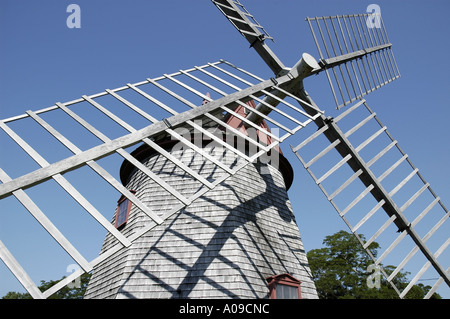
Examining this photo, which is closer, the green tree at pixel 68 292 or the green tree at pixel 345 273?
the green tree at pixel 345 273

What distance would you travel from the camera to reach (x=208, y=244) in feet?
20.1

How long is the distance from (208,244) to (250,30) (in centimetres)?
619

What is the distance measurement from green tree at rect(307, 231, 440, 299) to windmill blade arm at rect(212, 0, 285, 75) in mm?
19491

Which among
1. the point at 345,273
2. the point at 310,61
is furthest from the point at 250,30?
the point at 345,273

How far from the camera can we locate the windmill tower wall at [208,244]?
573 cm

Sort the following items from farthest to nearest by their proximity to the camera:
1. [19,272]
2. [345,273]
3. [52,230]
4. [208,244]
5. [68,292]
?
[68,292] → [345,273] → [208,244] → [52,230] → [19,272]

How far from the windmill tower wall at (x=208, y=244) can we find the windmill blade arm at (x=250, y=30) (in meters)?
2.85

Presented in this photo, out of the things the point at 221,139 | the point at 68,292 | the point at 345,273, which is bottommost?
the point at 345,273

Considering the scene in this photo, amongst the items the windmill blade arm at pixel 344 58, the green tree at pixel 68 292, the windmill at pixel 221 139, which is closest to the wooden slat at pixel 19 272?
the windmill at pixel 221 139

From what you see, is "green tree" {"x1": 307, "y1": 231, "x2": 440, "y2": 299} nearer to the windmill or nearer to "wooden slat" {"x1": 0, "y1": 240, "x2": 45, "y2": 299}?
the windmill

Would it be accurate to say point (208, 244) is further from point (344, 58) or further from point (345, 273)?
point (345, 273)

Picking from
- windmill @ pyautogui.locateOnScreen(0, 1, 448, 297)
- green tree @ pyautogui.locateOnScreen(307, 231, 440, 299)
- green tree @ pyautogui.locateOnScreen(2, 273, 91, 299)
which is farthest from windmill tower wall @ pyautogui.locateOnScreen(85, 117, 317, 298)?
green tree @ pyautogui.locateOnScreen(2, 273, 91, 299)

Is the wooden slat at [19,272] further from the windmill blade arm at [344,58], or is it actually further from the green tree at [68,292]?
the green tree at [68,292]
